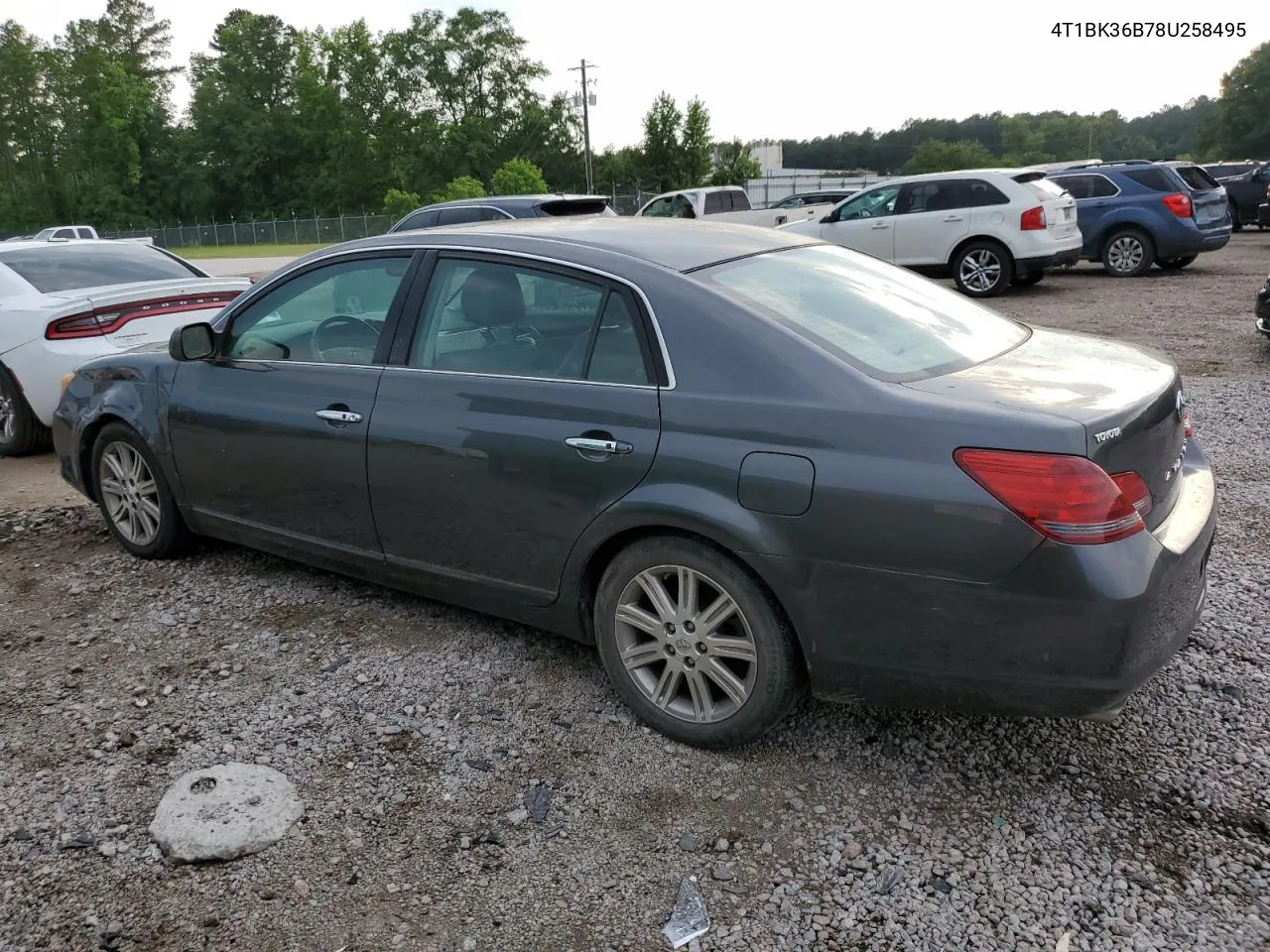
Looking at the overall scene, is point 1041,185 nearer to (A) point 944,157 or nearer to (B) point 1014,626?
(B) point 1014,626

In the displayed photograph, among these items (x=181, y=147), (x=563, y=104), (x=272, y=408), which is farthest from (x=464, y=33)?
(x=272, y=408)

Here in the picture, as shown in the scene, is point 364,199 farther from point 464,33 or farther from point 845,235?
point 845,235

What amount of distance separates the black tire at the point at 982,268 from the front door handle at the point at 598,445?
12.0 metres

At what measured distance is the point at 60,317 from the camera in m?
6.84

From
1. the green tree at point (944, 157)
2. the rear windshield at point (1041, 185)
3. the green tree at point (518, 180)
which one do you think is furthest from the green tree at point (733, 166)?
the green tree at point (944, 157)

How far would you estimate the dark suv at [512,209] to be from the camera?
11.9 meters

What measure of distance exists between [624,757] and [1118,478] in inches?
63.9

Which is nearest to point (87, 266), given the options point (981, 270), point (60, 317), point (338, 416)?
point (60, 317)

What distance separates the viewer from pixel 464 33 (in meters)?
80.5

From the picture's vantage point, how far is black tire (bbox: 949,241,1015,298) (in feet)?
45.5

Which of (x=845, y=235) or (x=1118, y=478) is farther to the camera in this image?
(x=845, y=235)

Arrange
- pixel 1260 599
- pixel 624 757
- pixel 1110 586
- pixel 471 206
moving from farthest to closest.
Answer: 1. pixel 471 206
2. pixel 1260 599
3. pixel 624 757
4. pixel 1110 586

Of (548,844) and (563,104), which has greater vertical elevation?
(563,104)

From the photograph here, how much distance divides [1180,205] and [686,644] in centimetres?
1484
